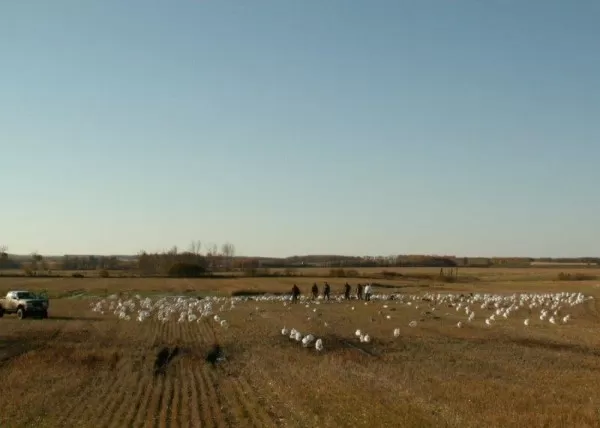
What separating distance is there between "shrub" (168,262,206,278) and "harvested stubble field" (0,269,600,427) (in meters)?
69.7

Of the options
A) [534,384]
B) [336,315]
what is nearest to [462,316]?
[336,315]

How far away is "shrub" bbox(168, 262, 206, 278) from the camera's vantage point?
345ft

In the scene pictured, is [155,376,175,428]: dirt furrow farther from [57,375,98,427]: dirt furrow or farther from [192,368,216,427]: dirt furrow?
[57,375,98,427]: dirt furrow

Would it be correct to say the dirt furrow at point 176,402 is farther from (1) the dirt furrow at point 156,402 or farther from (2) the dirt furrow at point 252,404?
(2) the dirt furrow at point 252,404

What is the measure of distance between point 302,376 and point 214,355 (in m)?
5.91

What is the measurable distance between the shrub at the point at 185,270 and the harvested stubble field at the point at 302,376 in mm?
69720

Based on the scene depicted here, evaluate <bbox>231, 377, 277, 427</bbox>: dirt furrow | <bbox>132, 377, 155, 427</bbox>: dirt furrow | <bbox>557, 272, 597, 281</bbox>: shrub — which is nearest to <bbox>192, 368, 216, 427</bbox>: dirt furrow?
<bbox>231, 377, 277, 427</bbox>: dirt furrow

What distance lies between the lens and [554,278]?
4045 inches

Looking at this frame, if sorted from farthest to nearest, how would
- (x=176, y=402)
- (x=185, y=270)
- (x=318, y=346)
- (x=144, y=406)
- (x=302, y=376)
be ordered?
(x=185, y=270) < (x=318, y=346) < (x=302, y=376) < (x=176, y=402) < (x=144, y=406)

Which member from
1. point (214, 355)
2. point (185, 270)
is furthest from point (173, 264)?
point (214, 355)

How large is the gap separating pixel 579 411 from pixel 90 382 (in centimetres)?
1119

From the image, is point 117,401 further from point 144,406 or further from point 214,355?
point 214,355

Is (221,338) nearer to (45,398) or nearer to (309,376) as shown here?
(309,376)

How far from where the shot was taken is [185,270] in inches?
4173
